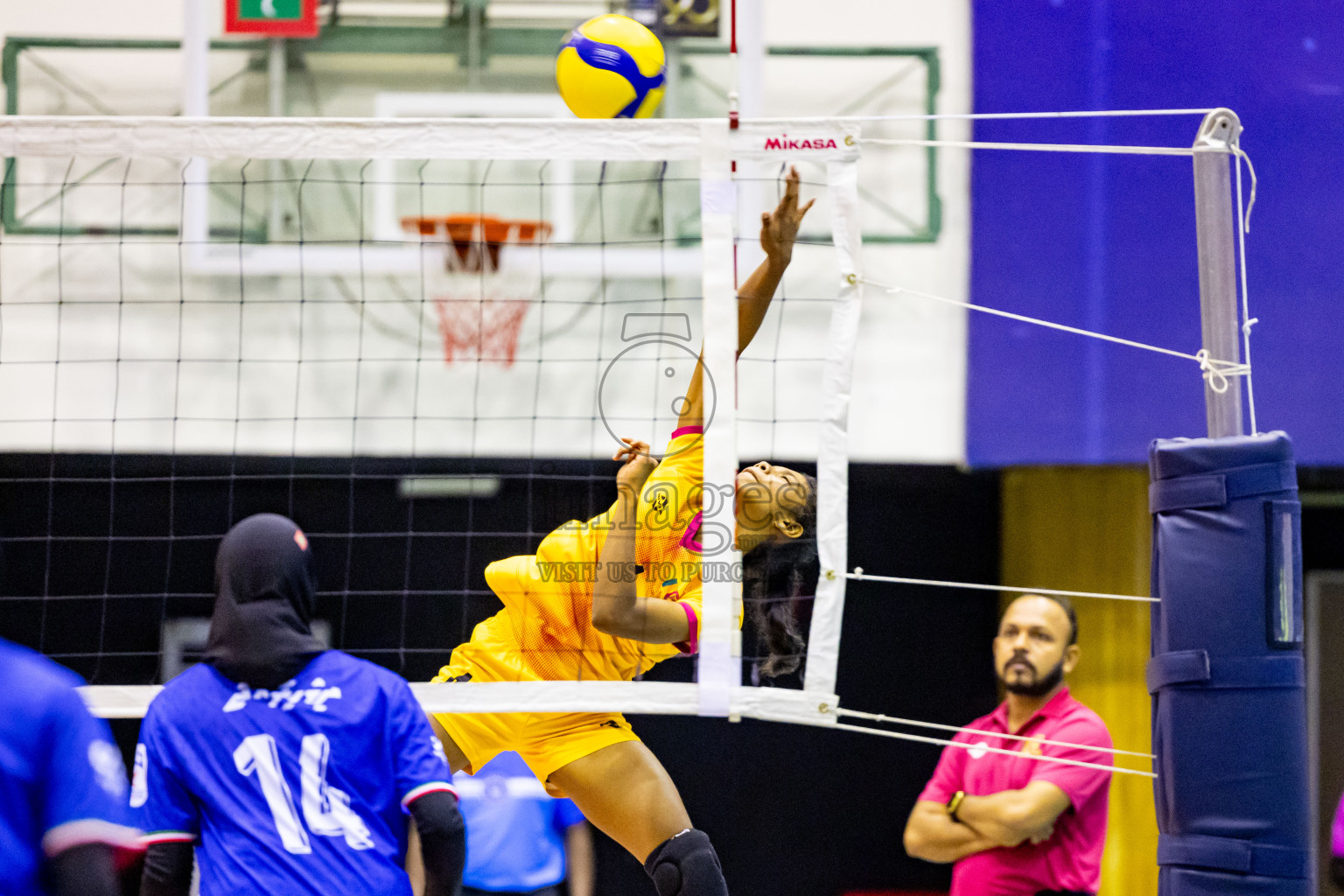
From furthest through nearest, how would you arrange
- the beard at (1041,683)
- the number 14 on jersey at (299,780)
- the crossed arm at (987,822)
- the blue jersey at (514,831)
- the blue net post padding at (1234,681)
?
the blue jersey at (514,831), the beard at (1041,683), the crossed arm at (987,822), the blue net post padding at (1234,681), the number 14 on jersey at (299,780)

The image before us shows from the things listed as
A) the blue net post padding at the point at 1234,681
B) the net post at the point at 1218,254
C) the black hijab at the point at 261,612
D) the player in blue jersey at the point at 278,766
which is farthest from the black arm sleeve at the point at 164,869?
the net post at the point at 1218,254

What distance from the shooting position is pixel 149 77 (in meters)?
6.64

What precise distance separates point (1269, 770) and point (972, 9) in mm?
4252

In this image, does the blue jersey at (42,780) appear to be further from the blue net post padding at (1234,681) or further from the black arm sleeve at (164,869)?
the blue net post padding at (1234,681)

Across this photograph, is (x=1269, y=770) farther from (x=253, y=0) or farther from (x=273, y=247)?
(x=253, y=0)

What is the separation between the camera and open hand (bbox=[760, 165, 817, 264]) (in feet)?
11.6

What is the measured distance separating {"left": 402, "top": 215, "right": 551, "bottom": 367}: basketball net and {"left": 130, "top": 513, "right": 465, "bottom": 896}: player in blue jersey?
149 inches

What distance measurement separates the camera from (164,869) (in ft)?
8.48

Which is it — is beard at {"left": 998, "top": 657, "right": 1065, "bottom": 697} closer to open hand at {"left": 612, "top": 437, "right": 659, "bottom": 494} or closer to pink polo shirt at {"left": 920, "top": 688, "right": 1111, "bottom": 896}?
pink polo shirt at {"left": 920, "top": 688, "right": 1111, "bottom": 896}

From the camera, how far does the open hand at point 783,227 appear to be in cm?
353

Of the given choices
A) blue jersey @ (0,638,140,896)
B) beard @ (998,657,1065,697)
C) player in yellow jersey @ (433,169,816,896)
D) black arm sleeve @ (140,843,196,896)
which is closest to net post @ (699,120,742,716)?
player in yellow jersey @ (433,169,816,896)

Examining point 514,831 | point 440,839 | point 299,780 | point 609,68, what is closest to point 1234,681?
point 440,839

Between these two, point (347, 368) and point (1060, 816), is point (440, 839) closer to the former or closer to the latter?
point (1060, 816)

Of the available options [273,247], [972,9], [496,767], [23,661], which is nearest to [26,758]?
[23,661]
